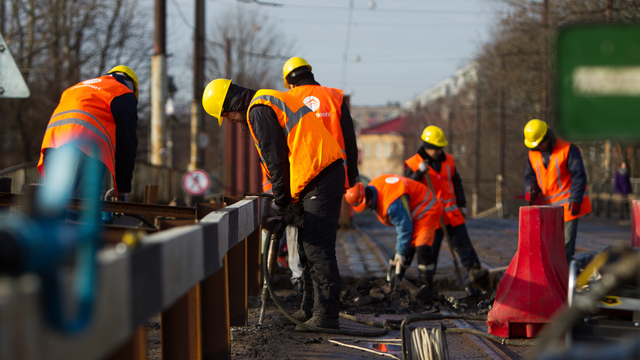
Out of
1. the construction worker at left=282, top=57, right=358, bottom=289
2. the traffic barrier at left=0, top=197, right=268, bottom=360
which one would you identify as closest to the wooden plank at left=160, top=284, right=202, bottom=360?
the traffic barrier at left=0, top=197, right=268, bottom=360

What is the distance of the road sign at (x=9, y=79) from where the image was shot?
253 inches

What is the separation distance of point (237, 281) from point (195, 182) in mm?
11483

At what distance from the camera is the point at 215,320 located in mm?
3627

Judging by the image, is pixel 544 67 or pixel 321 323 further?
pixel 544 67

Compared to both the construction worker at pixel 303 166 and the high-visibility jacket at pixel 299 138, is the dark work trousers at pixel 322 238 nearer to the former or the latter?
the construction worker at pixel 303 166

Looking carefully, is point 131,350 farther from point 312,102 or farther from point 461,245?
point 461,245

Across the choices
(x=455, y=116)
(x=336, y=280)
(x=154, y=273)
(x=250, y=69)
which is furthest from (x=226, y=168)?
(x=455, y=116)

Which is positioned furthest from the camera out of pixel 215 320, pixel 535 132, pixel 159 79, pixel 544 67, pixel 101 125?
pixel 544 67

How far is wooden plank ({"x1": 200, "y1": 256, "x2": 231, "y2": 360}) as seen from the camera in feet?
11.8

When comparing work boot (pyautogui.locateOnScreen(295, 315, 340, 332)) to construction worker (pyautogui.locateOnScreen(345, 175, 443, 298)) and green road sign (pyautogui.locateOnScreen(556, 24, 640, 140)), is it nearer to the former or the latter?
construction worker (pyautogui.locateOnScreen(345, 175, 443, 298))

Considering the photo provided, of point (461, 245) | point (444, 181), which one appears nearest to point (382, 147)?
point (444, 181)

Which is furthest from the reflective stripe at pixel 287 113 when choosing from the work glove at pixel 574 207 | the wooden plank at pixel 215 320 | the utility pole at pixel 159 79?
the utility pole at pixel 159 79

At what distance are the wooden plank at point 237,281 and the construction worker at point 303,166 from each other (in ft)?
1.57

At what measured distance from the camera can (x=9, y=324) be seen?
1384mm
